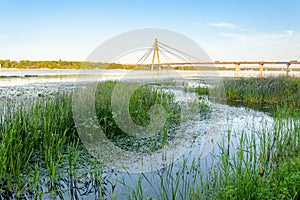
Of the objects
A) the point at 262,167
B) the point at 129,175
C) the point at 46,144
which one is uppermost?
the point at 46,144

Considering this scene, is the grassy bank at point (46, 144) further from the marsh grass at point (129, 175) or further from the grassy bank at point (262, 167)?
the grassy bank at point (262, 167)

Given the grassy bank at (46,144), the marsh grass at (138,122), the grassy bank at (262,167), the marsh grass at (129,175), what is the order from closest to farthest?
the grassy bank at (262,167) < the marsh grass at (129,175) < the grassy bank at (46,144) < the marsh grass at (138,122)

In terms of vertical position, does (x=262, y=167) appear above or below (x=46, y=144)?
below

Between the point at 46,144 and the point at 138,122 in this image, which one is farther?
the point at 138,122

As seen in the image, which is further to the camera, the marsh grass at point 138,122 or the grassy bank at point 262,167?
the marsh grass at point 138,122

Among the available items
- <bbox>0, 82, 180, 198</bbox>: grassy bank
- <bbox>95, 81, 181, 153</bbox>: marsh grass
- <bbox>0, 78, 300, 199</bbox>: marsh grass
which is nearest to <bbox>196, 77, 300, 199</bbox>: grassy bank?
<bbox>0, 78, 300, 199</bbox>: marsh grass

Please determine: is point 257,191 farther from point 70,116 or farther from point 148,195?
point 70,116

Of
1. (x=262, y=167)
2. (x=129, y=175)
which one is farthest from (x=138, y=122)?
(x=262, y=167)

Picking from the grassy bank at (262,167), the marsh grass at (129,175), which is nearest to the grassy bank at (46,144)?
the marsh grass at (129,175)

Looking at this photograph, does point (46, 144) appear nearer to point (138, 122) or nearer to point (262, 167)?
point (138, 122)

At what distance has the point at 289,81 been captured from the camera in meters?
9.70

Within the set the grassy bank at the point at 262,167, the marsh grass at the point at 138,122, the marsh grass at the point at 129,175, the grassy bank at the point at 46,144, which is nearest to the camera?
the grassy bank at the point at 262,167

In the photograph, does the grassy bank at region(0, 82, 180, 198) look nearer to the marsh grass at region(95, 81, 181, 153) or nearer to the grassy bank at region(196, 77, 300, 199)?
the marsh grass at region(95, 81, 181, 153)

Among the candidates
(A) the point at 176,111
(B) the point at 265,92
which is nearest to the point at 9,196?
(A) the point at 176,111
